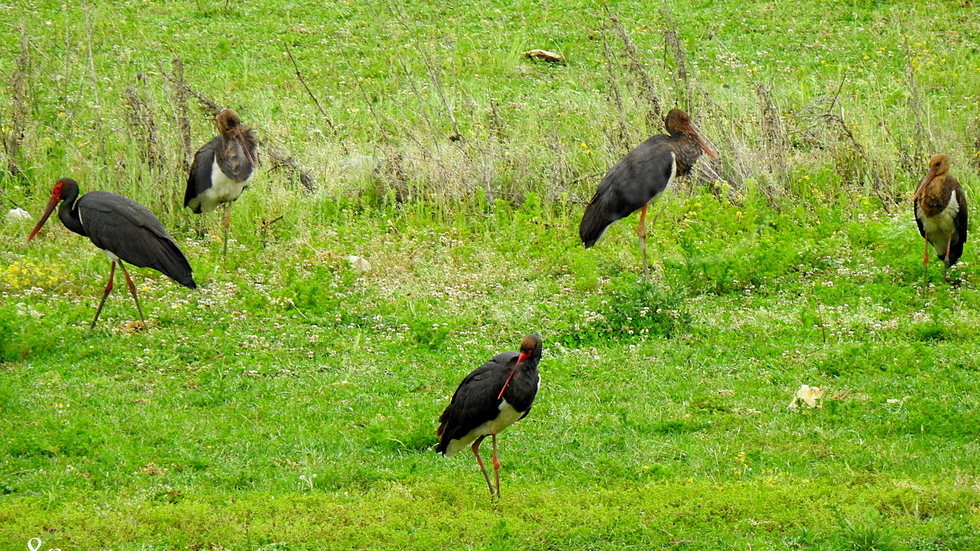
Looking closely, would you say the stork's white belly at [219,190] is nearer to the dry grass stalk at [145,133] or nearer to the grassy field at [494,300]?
the grassy field at [494,300]

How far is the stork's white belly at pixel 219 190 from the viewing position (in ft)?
41.9

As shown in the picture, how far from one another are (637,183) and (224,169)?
456 centimetres

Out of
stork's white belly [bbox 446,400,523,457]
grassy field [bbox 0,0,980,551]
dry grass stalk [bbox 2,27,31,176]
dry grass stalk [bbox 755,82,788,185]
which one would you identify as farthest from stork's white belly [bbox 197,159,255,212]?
stork's white belly [bbox 446,400,523,457]

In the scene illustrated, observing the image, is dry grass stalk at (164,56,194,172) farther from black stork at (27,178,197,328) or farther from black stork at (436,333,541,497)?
black stork at (436,333,541,497)

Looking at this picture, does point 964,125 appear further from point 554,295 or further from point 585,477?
point 585,477

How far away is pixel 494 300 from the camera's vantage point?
1138 cm

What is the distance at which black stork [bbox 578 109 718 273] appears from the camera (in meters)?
12.0

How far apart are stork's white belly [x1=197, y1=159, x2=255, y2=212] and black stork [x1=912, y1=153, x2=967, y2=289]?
7.25 meters

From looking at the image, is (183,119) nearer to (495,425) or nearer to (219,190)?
(219,190)

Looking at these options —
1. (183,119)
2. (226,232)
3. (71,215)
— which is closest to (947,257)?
(226,232)

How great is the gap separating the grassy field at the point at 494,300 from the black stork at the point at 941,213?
0.96ft

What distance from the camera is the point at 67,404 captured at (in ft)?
27.7

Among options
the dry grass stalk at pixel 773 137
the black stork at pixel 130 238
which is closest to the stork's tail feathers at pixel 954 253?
the dry grass stalk at pixel 773 137

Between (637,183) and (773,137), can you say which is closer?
(637,183)
